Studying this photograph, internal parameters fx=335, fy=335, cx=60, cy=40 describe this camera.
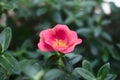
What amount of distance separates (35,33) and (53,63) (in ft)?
1.71

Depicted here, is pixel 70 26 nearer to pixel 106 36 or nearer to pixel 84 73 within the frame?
pixel 106 36

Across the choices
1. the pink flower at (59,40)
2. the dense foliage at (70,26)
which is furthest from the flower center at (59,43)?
the dense foliage at (70,26)

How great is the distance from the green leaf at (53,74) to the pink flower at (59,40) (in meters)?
0.08

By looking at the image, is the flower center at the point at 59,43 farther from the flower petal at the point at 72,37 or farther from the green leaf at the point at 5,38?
the green leaf at the point at 5,38

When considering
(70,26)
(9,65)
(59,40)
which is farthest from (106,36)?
(9,65)

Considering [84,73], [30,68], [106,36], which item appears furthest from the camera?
[106,36]

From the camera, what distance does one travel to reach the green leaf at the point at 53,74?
96cm

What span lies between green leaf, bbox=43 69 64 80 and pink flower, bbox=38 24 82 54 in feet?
0.27

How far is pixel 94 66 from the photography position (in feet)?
4.15

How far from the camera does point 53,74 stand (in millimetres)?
954

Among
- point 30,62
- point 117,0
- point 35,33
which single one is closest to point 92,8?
point 117,0

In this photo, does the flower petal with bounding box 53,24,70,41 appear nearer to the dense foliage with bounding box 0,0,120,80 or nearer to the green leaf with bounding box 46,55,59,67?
the green leaf with bounding box 46,55,59,67

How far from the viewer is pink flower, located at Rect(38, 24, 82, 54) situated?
875mm

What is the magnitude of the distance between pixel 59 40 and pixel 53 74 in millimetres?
99
